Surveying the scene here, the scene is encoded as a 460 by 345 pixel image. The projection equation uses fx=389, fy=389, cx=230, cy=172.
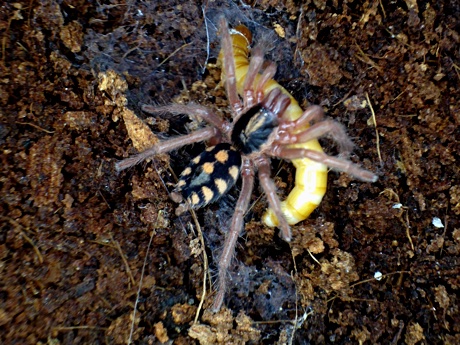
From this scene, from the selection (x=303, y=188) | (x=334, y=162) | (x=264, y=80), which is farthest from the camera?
(x=264, y=80)

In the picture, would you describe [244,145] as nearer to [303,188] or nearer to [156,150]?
[303,188]

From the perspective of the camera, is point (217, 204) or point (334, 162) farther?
point (217, 204)

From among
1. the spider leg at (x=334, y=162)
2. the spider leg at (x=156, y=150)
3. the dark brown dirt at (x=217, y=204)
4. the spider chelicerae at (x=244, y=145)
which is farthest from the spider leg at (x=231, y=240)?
the spider leg at (x=156, y=150)

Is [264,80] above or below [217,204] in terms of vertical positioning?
above

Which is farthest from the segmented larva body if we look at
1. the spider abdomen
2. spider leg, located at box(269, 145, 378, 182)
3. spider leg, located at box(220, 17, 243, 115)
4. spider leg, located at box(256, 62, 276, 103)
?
the spider abdomen

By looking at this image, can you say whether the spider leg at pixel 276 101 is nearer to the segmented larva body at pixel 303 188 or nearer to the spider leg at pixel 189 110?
the segmented larva body at pixel 303 188

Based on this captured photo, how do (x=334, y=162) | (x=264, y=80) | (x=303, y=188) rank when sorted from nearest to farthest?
(x=334, y=162)
(x=303, y=188)
(x=264, y=80)

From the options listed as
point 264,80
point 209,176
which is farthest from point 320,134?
point 209,176

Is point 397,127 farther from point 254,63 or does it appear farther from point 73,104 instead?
point 73,104

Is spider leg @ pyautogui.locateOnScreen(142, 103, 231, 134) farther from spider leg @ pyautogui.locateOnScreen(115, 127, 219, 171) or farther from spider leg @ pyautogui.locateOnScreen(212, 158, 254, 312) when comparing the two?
spider leg @ pyautogui.locateOnScreen(212, 158, 254, 312)
